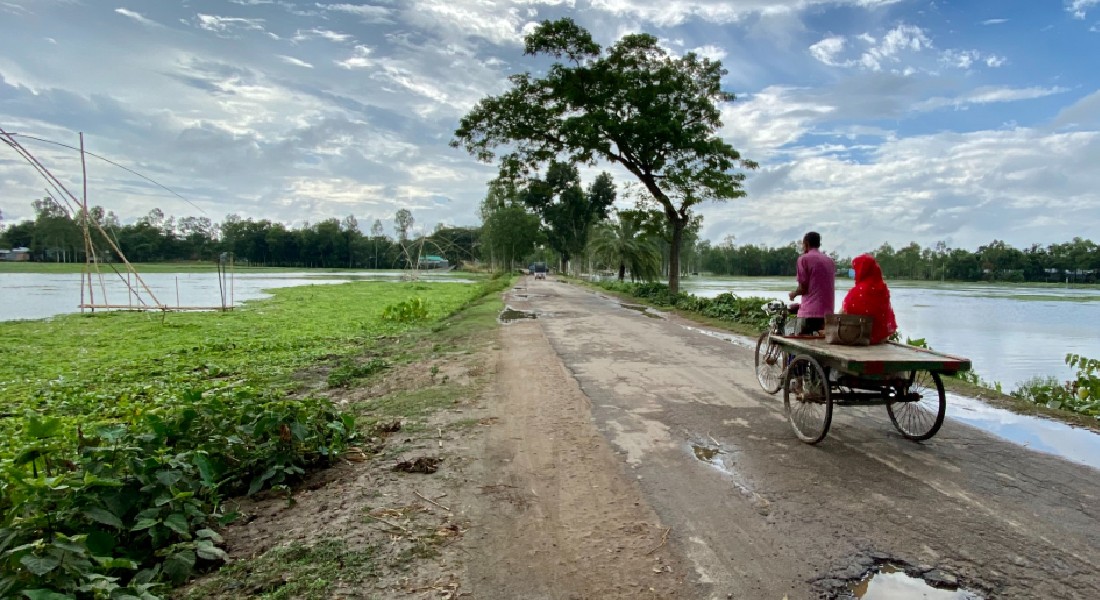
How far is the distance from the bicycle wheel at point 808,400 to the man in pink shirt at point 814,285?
29.1 inches

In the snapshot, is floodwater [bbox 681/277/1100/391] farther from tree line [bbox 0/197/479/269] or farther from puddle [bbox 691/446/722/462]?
tree line [bbox 0/197/479/269]

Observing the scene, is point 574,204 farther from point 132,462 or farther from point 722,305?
point 132,462

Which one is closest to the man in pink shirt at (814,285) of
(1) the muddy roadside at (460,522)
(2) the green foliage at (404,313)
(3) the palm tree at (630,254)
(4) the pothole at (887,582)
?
(1) the muddy roadside at (460,522)

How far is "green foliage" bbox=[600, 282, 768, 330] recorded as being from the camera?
1495 cm

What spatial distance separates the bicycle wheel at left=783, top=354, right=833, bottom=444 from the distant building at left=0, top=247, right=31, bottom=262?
10503 cm

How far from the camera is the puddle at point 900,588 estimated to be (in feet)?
9.39

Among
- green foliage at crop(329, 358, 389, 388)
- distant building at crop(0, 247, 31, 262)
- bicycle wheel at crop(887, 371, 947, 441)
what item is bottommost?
green foliage at crop(329, 358, 389, 388)

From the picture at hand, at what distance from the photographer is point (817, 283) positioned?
615cm

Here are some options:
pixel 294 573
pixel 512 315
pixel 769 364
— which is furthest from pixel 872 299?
pixel 512 315

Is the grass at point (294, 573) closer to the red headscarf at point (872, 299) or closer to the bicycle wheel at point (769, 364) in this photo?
the red headscarf at point (872, 299)

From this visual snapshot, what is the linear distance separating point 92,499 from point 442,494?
6.41 feet

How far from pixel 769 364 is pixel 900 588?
4249mm

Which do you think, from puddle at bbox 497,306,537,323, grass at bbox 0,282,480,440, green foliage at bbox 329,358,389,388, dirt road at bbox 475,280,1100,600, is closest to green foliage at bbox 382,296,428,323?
grass at bbox 0,282,480,440

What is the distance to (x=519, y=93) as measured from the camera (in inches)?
891
